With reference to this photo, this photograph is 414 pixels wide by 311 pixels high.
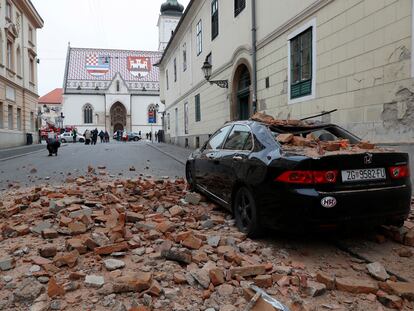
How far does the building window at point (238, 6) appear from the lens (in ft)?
49.3

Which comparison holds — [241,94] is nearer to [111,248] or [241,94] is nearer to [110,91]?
[111,248]

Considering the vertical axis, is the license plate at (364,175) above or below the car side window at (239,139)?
below

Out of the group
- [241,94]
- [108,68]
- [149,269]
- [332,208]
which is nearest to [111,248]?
[149,269]

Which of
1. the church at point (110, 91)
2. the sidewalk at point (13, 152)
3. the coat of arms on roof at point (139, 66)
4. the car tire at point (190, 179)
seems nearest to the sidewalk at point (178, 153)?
the car tire at point (190, 179)

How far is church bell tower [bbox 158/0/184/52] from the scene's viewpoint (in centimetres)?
7119

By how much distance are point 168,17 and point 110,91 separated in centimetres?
2003

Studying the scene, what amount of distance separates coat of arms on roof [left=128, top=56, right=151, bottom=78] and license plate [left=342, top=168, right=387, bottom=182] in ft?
274

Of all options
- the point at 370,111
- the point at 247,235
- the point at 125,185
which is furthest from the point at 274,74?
the point at 247,235

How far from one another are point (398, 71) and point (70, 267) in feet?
21.7

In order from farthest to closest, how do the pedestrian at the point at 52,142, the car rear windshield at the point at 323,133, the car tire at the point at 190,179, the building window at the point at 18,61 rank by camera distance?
the building window at the point at 18,61 → the pedestrian at the point at 52,142 → the car tire at the point at 190,179 → the car rear windshield at the point at 323,133

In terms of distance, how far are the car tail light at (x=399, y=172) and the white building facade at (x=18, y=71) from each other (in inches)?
1114

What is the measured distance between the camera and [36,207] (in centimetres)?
600

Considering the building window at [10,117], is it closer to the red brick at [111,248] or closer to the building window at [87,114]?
the red brick at [111,248]

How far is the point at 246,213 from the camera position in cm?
486
